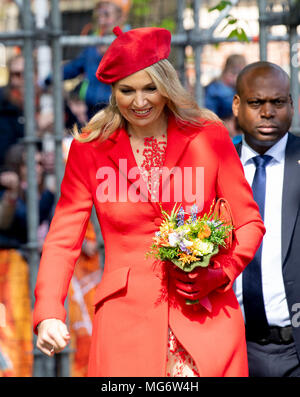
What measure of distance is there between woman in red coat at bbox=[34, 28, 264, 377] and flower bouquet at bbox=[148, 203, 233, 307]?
97 millimetres

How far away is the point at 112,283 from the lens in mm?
4121

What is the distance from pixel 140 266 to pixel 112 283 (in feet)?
0.47

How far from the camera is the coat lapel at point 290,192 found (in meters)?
4.56

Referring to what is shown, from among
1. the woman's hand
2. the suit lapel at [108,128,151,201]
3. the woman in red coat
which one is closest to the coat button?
the woman in red coat

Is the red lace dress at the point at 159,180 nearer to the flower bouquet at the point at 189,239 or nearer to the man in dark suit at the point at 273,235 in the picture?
the flower bouquet at the point at 189,239

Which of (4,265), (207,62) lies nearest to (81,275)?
(4,265)

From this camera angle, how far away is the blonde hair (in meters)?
4.11

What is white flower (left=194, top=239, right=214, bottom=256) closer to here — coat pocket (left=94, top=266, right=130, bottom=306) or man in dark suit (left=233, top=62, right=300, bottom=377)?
coat pocket (left=94, top=266, right=130, bottom=306)

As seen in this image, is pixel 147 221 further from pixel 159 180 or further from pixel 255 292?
pixel 255 292

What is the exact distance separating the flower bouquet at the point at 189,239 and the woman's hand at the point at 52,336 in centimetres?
50

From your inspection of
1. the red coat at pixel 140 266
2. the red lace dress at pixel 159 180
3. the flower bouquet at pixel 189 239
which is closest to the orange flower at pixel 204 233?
the flower bouquet at pixel 189 239

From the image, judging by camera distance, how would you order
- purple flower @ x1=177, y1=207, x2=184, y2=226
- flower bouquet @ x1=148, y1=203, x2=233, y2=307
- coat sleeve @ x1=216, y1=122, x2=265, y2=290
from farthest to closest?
coat sleeve @ x1=216, y1=122, x2=265, y2=290 → purple flower @ x1=177, y1=207, x2=184, y2=226 → flower bouquet @ x1=148, y1=203, x2=233, y2=307
